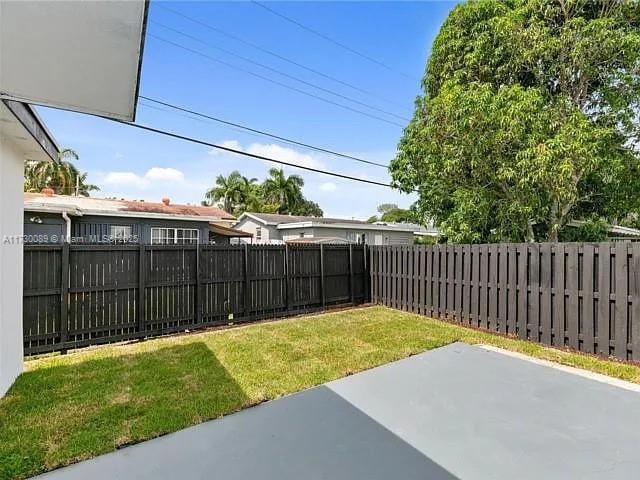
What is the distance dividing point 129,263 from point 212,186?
28.9 meters

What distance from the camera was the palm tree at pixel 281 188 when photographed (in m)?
32.6

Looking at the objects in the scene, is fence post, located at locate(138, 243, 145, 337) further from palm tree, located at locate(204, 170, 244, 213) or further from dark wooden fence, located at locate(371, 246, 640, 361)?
palm tree, located at locate(204, 170, 244, 213)

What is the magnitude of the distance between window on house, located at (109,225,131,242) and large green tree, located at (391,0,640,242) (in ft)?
36.3

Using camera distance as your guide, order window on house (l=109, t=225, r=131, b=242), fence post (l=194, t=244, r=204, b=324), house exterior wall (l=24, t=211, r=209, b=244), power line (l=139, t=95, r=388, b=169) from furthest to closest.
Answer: window on house (l=109, t=225, r=131, b=242) < house exterior wall (l=24, t=211, r=209, b=244) < power line (l=139, t=95, r=388, b=169) < fence post (l=194, t=244, r=204, b=324)

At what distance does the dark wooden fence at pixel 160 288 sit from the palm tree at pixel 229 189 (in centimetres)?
2568

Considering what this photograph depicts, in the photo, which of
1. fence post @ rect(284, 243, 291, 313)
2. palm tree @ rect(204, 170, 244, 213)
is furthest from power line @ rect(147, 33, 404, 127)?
palm tree @ rect(204, 170, 244, 213)

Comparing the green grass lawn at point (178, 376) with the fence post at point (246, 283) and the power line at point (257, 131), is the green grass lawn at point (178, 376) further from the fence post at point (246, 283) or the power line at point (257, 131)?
the power line at point (257, 131)

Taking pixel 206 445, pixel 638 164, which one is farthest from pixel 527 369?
pixel 638 164

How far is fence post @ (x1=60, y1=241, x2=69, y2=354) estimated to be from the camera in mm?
5082

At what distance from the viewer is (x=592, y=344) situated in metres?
5.05

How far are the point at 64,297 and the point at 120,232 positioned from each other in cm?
948

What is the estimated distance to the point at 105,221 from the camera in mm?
13227

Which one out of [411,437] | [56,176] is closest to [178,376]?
[411,437]

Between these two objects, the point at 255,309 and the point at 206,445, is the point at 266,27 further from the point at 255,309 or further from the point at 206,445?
the point at 206,445
